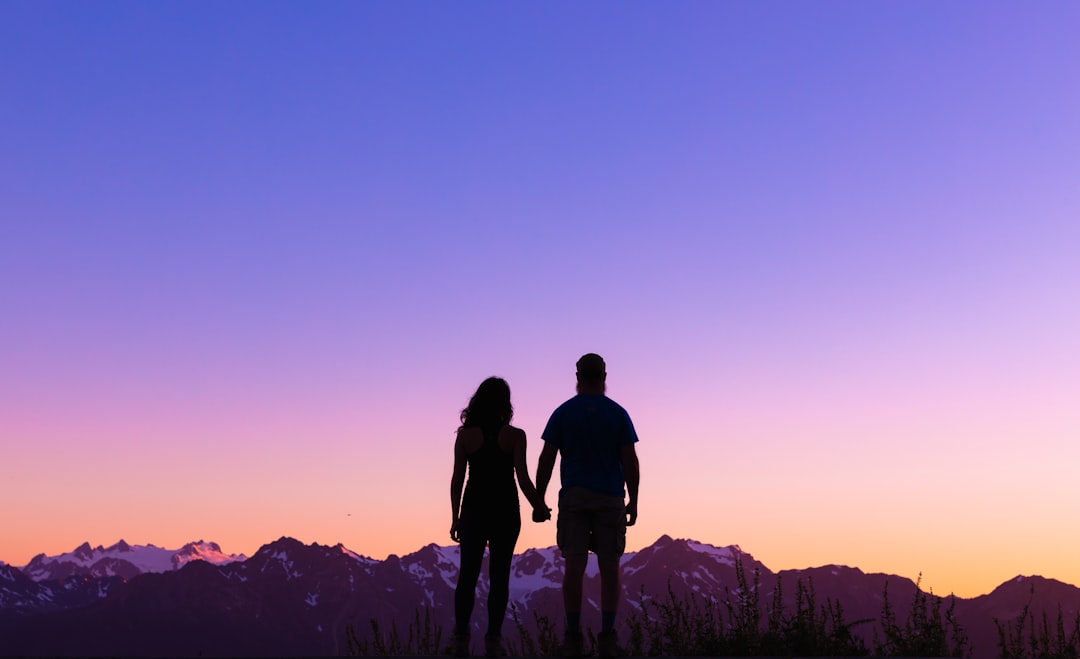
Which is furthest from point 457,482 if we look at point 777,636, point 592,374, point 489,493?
point 777,636

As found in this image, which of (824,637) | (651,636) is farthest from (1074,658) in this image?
(651,636)

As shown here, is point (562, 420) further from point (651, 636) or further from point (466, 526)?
point (651, 636)

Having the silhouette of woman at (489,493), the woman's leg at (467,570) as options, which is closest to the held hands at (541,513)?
the silhouette of woman at (489,493)

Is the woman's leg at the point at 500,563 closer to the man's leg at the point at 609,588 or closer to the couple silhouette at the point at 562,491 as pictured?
the couple silhouette at the point at 562,491

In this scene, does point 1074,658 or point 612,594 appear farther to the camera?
point 1074,658

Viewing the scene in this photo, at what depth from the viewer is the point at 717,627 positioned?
1085 cm

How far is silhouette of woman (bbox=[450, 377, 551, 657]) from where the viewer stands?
373 inches

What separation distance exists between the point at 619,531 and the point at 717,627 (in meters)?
2.47

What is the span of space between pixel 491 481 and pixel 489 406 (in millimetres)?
637

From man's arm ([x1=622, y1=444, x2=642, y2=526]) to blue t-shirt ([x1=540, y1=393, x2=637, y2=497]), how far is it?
0.04 meters

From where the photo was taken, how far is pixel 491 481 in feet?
31.3

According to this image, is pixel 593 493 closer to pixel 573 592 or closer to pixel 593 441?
pixel 593 441

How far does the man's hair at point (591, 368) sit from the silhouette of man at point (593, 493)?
0.17m

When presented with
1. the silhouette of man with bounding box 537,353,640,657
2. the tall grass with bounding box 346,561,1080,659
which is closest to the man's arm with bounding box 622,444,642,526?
the silhouette of man with bounding box 537,353,640,657
